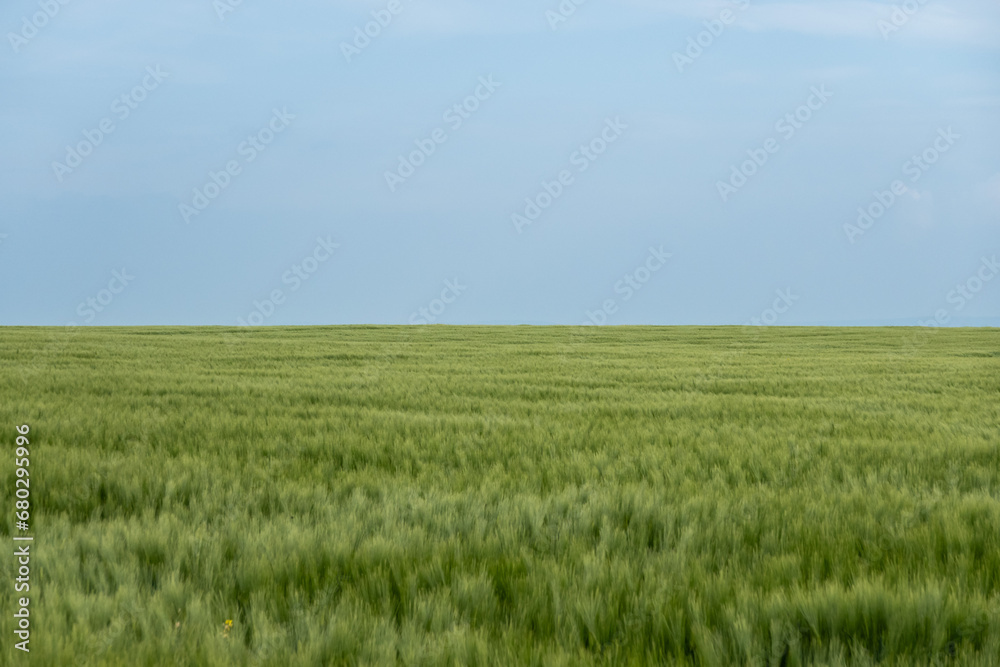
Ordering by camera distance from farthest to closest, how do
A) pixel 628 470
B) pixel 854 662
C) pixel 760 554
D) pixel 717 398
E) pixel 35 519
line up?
pixel 717 398 → pixel 628 470 → pixel 35 519 → pixel 760 554 → pixel 854 662

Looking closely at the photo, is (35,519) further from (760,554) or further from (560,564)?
(760,554)

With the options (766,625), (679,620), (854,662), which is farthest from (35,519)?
(854,662)

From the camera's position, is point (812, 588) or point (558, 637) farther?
point (812, 588)

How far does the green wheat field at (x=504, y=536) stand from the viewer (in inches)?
84.3

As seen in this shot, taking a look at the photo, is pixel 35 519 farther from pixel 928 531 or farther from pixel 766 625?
pixel 928 531

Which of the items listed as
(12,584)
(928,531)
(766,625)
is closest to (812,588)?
(766,625)

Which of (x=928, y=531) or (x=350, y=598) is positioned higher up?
(x=928, y=531)

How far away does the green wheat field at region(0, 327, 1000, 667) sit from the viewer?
214 centimetres

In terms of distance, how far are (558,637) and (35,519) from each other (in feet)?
10.5

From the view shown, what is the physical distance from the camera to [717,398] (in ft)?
32.2

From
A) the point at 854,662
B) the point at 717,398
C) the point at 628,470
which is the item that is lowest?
the point at 854,662

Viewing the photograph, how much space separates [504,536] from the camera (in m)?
3.12

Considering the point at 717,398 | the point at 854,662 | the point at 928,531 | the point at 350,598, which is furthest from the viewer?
the point at 717,398

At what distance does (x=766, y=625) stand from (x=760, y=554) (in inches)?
32.0
